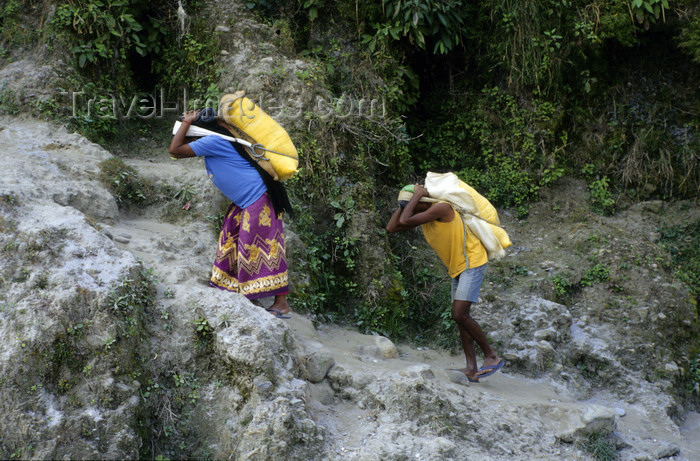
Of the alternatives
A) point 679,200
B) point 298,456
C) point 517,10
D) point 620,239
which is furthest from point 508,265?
point 298,456

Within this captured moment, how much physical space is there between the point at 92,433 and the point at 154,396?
1.48 feet

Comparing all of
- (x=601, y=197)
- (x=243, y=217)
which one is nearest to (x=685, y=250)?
(x=601, y=197)

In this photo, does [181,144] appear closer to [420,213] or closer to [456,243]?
[420,213]

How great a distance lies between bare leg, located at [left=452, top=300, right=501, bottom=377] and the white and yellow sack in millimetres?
512

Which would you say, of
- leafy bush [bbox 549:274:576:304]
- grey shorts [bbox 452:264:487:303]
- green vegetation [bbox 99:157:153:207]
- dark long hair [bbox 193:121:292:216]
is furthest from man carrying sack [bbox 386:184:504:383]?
green vegetation [bbox 99:157:153:207]

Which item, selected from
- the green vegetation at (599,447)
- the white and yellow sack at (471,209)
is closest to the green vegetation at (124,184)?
the white and yellow sack at (471,209)

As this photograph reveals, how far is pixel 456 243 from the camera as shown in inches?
203

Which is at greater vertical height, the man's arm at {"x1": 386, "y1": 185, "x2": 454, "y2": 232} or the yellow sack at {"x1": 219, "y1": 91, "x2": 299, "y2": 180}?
the yellow sack at {"x1": 219, "y1": 91, "x2": 299, "y2": 180}

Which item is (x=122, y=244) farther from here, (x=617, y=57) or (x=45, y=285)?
(x=617, y=57)

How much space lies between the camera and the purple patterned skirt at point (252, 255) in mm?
4859

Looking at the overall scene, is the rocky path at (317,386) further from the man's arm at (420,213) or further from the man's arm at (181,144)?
the man's arm at (420,213)

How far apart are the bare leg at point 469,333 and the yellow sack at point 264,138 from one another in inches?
67.9

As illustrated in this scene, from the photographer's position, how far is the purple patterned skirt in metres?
4.86

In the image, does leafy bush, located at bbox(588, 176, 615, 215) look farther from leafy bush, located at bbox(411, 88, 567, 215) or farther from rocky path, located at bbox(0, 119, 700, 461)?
rocky path, located at bbox(0, 119, 700, 461)
